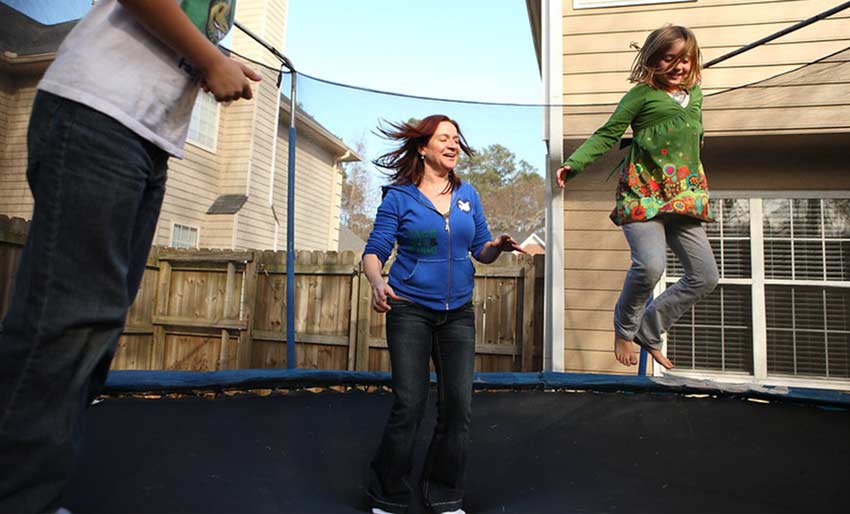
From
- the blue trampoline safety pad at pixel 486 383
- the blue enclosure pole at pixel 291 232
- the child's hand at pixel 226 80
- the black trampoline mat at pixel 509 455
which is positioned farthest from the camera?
the blue enclosure pole at pixel 291 232

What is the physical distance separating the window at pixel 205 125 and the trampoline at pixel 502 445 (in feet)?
3.81

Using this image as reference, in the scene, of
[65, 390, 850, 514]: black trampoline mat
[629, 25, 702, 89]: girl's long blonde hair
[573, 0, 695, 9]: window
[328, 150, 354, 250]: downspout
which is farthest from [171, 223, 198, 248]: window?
[573, 0, 695, 9]: window

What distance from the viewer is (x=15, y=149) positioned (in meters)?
1.84

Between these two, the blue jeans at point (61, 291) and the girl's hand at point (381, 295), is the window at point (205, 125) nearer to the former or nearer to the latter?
the girl's hand at point (381, 295)

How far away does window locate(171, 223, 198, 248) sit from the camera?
9.04 feet

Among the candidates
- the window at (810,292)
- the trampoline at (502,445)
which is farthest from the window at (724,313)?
the trampoline at (502,445)

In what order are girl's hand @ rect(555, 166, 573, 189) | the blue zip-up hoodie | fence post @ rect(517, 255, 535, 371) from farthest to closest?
fence post @ rect(517, 255, 535, 371)
girl's hand @ rect(555, 166, 573, 189)
the blue zip-up hoodie

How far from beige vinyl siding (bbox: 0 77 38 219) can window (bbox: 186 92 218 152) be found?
0.76 meters

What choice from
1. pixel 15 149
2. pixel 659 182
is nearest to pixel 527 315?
pixel 659 182

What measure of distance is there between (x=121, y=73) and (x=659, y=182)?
144cm

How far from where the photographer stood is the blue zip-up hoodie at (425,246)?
1.13m

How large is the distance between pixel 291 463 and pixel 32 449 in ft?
2.49

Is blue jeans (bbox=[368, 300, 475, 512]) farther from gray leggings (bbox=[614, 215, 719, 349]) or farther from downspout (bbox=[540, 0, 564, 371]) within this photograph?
downspout (bbox=[540, 0, 564, 371])

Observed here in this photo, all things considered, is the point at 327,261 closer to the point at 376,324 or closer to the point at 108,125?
the point at 376,324
